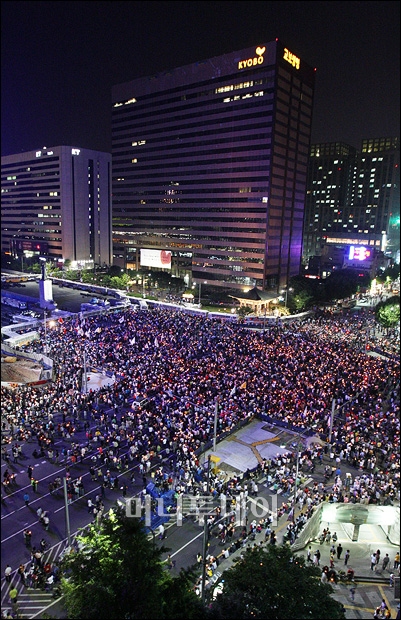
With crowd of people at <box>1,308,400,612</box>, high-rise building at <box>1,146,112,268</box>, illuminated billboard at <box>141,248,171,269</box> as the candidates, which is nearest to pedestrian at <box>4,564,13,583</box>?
crowd of people at <box>1,308,400,612</box>

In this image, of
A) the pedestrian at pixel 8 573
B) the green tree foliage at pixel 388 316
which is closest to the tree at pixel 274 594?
the pedestrian at pixel 8 573

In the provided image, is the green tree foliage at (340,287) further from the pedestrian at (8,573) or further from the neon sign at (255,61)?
the pedestrian at (8,573)

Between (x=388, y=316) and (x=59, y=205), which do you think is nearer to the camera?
(x=388, y=316)

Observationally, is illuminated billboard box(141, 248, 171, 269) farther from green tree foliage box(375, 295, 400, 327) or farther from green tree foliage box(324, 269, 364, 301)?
green tree foliage box(375, 295, 400, 327)

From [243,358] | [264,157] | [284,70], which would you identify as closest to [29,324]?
[243,358]

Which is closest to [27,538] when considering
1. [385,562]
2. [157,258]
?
[385,562]

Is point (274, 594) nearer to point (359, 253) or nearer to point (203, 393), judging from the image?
→ point (203, 393)

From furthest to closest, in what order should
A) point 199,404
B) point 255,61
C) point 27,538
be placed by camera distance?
point 255,61 → point 199,404 → point 27,538
